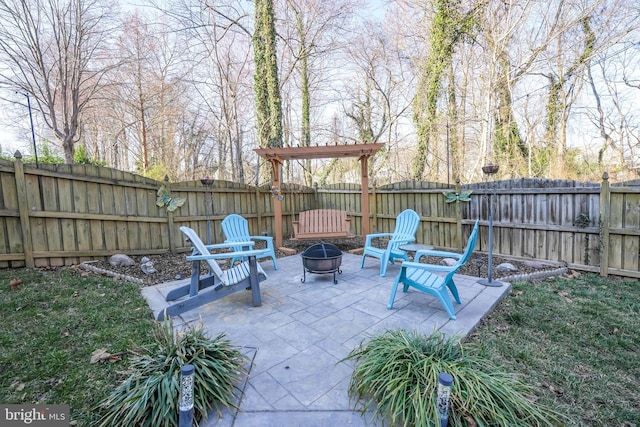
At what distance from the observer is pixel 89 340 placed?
7.36ft

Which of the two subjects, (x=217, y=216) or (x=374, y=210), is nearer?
(x=217, y=216)

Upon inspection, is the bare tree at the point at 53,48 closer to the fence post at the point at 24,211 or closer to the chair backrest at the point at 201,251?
the fence post at the point at 24,211

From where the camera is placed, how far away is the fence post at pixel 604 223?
379cm

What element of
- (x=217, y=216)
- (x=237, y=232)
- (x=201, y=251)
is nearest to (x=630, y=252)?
(x=201, y=251)

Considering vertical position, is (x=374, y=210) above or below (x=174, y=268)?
above

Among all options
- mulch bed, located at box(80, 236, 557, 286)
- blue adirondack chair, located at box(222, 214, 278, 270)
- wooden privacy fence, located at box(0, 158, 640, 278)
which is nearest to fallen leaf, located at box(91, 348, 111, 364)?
mulch bed, located at box(80, 236, 557, 286)

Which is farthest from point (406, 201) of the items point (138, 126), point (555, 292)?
point (138, 126)

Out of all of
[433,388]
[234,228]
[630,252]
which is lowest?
[433,388]

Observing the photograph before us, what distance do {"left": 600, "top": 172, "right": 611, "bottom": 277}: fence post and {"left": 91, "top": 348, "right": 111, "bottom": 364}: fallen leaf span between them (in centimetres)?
564

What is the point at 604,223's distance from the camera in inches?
151

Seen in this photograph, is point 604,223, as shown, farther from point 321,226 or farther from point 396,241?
point 321,226

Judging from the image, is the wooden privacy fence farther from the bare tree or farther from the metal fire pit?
the bare tree

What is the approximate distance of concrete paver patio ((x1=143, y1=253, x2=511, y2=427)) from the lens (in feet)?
5.09

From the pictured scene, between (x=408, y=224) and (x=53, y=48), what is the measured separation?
24.8 feet
